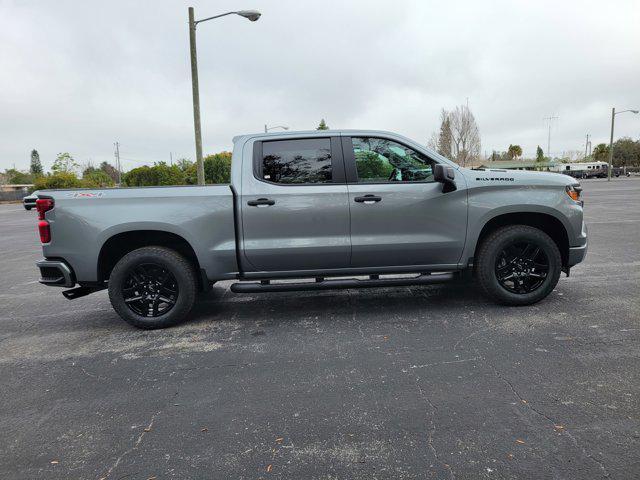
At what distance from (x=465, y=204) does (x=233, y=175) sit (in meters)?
2.52

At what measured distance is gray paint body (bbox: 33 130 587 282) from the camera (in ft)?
14.9

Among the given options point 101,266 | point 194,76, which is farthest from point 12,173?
point 101,266

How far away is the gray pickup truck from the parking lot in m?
0.44

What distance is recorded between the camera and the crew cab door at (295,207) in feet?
15.2

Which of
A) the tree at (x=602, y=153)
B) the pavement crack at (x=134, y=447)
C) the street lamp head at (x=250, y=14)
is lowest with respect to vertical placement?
the pavement crack at (x=134, y=447)

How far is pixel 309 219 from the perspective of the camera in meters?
4.66

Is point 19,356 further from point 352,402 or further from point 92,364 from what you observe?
point 352,402

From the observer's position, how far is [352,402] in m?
3.08

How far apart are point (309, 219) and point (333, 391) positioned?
1943 millimetres

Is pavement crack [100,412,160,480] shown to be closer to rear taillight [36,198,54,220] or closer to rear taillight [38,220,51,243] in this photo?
rear taillight [38,220,51,243]

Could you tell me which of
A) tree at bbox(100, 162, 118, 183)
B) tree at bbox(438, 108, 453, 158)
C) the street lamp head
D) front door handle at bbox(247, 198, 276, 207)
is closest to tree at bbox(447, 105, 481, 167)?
tree at bbox(438, 108, 453, 158)

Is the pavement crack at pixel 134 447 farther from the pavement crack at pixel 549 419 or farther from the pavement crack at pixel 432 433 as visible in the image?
the pavement crack at pixel 549 419

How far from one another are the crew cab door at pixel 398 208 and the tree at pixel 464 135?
62.9 meters

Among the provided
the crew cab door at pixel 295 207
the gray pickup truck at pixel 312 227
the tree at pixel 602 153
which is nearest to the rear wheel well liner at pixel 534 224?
the gray pickup truck at pixel 312 227
